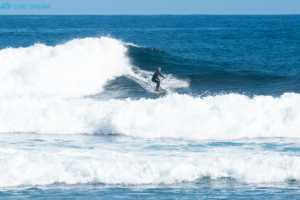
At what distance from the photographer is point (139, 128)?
11062mm

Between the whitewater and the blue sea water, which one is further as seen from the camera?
the whitewater

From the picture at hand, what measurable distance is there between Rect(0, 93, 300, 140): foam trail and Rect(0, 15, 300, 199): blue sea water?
0.03 metres

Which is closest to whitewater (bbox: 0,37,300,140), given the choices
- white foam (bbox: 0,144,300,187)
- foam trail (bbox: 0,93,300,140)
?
foam trail (bbox: 0,93,300,140)

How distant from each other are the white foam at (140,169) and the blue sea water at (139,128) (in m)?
0.02

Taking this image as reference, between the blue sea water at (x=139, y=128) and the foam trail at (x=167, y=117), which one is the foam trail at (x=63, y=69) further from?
the foam trail at (x=167, y=117)

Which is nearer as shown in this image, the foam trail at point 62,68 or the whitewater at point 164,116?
the whitewater at point 164,116

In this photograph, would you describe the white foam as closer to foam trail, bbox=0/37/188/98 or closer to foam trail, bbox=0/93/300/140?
foam trail, bbox=0/93/300/140

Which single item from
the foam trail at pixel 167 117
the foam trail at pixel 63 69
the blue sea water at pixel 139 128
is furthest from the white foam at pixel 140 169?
the foam trail at pixel 63 69

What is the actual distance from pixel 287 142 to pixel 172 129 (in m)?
3.28

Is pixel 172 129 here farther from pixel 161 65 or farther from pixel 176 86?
pixel 161 65

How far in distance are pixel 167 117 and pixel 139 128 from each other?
3.28 feet

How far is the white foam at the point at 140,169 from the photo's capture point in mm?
7195

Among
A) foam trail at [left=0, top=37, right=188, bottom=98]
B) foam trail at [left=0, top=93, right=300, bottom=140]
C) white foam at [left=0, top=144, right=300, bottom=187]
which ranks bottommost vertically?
white foam at [left=0, top=144, right=300, bottom=187]

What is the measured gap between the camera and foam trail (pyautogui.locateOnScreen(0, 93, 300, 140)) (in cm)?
1082
